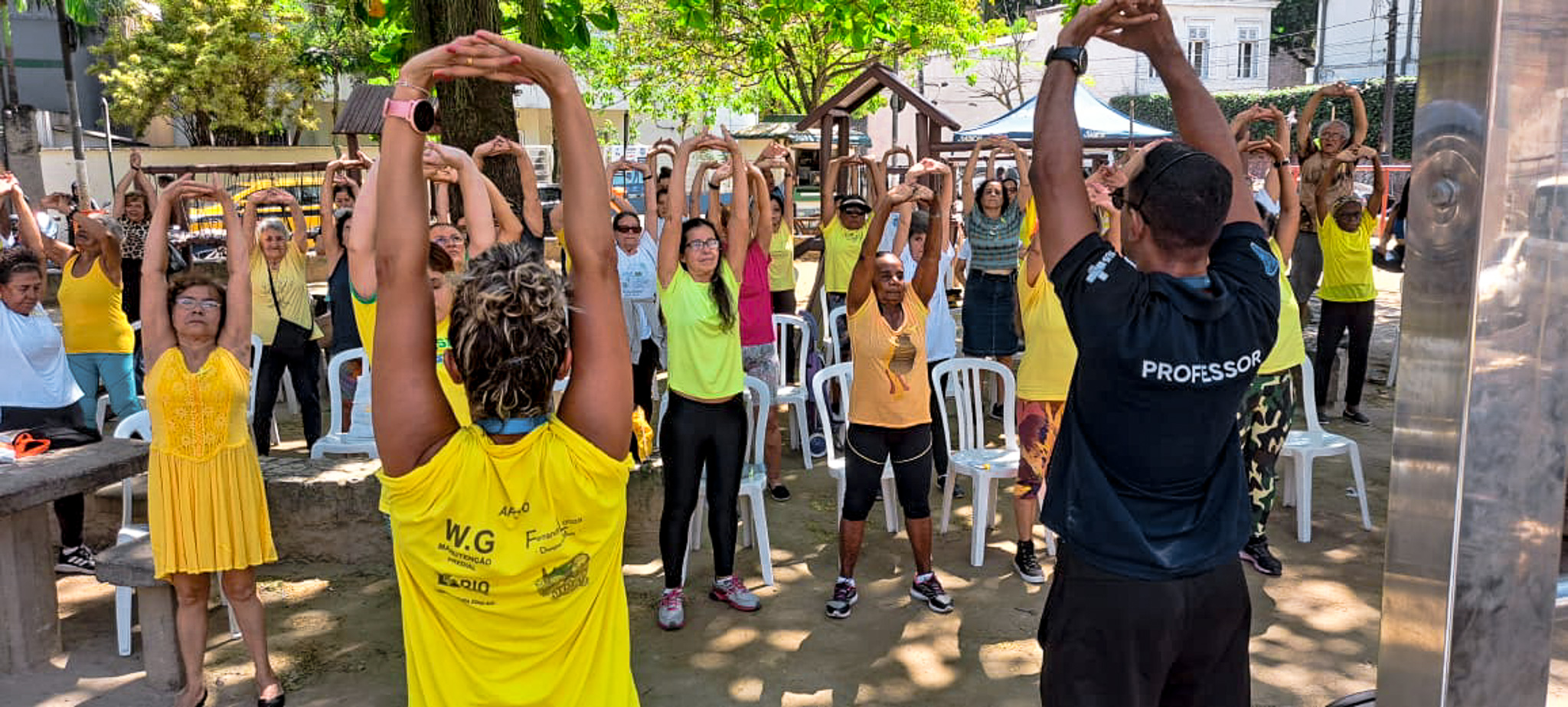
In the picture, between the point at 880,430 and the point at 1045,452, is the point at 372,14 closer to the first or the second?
the point at 880,430

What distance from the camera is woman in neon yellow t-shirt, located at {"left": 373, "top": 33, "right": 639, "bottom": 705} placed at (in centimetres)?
206

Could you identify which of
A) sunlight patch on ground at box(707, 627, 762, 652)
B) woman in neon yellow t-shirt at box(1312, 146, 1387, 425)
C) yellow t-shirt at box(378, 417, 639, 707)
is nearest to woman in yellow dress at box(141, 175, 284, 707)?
sunlight patch on ground at box(707, 627, 762, 652)

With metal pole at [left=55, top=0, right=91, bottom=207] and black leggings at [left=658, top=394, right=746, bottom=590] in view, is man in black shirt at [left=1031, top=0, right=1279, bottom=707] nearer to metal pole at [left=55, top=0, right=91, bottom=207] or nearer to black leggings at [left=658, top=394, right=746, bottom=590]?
black leggings at [left=658, top=394, right=746, bottom=590]

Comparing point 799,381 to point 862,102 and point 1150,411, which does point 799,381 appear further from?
point 1150,411

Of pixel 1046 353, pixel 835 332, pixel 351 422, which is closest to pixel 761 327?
pixel 835 332

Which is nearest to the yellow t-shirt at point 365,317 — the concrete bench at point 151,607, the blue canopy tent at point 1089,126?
the concrete bench at point 151,607

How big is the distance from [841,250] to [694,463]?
421 cm

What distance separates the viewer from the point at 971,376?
669cm

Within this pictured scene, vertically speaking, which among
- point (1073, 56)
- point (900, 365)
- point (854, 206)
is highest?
point (1073, 56)

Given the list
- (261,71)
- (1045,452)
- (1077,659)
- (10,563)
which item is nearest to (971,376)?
(1045,452)

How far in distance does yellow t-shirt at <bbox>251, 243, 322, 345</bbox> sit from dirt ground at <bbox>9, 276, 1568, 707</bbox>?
6.98 ft

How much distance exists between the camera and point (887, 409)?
5.19 m

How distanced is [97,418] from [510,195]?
3.07 meters

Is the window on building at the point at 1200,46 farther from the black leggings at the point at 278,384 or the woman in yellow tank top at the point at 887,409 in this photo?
the woman in yellow tank top at the point at 887,409
